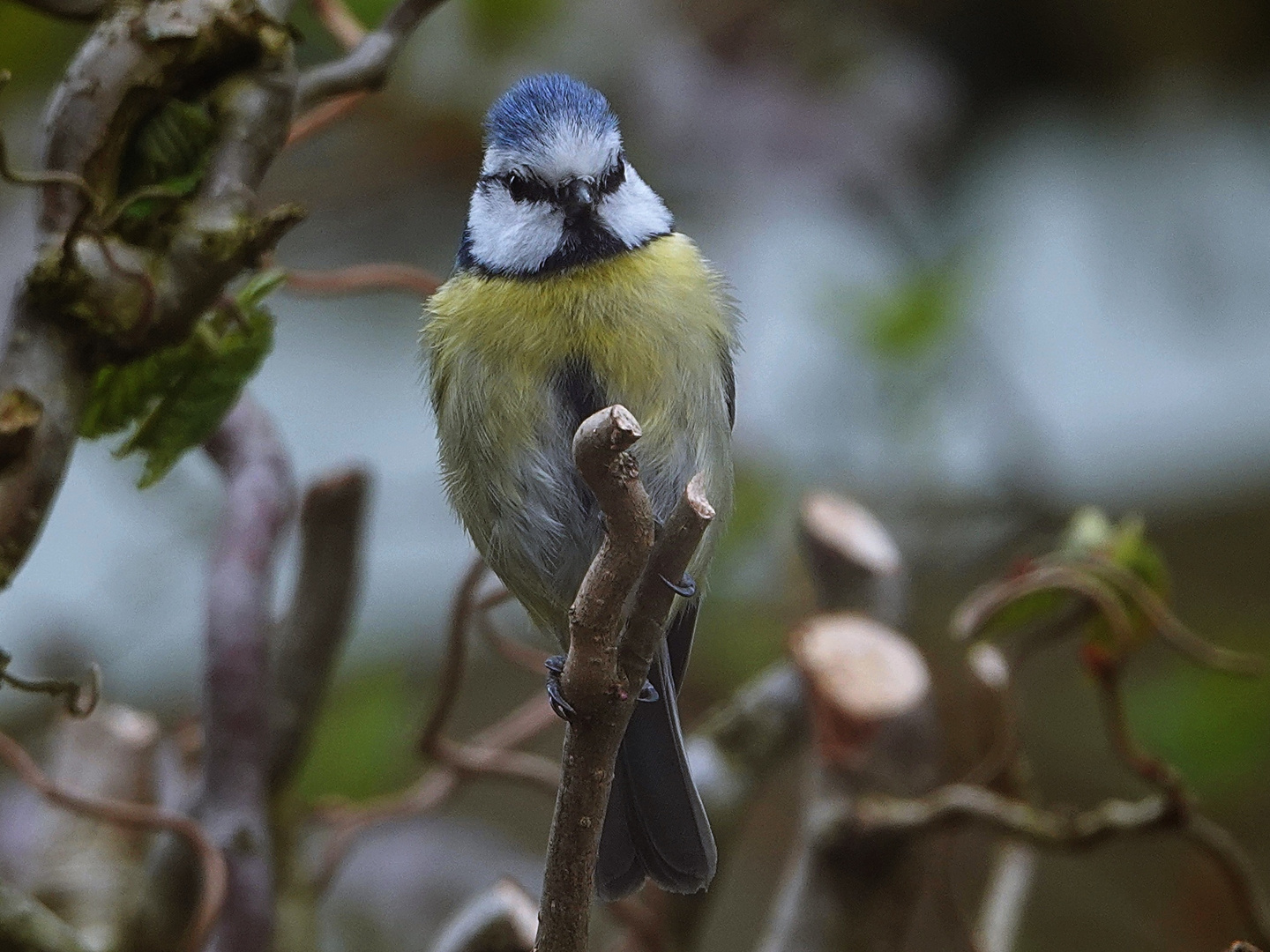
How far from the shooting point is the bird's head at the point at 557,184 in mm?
951

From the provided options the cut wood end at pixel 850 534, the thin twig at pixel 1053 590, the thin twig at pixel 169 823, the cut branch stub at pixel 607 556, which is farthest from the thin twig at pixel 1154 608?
the thin twig at pixel 169 823

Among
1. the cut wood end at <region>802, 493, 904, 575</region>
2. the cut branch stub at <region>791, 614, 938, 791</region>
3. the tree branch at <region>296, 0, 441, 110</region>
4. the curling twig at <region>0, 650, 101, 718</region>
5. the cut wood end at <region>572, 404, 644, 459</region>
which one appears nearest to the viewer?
the cut wood end at <region>572, 404, 644, 459</region>

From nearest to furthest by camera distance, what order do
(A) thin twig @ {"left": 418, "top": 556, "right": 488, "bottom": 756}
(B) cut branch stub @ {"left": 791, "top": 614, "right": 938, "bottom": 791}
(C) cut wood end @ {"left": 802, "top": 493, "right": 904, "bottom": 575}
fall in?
(A) thin twig @ {"left": 418, "top": 556, "right": 488, "bottom": 756} < (B) cut branch stub @ {"left": 791, "top": 614, "right": 938, "bottom": 791} < (C) cut wood end @ {"left": 802, "top": 493, "right": 904, "bottom": 575}

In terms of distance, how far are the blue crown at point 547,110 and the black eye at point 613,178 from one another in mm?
26

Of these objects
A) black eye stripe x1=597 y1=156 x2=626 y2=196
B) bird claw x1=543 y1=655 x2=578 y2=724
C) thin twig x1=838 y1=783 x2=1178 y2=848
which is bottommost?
bird claw x1=543 y1=655 x2=578 y2=724

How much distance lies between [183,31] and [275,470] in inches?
16.6

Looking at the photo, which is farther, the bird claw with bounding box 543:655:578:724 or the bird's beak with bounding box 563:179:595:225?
the bird's beak with bounding box 563:179:595:225

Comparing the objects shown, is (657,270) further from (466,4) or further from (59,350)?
(466,4)

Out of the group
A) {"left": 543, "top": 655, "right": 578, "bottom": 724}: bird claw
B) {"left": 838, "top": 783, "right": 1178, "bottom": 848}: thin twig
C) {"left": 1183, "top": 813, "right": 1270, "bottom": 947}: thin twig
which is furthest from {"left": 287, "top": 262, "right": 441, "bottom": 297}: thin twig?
{"left": 1183, "top": 813, "right": 1270, "bottom": 947}: thin twig

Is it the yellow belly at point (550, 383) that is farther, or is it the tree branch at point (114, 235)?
the yellow belly at point (550, 383)

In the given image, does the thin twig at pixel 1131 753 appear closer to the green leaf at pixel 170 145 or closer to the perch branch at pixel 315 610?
the perch branch at pixel 315 610

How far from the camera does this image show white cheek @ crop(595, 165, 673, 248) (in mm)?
975

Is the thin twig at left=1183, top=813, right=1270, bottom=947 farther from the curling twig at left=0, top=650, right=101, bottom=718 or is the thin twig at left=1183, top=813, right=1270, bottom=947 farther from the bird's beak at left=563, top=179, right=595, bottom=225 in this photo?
the curling twig at left=0, top=650, right=101, bottom=718

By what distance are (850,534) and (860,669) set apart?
0.17m
